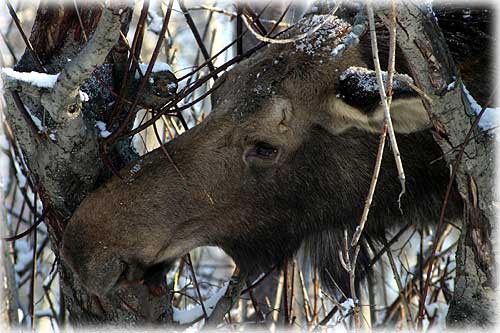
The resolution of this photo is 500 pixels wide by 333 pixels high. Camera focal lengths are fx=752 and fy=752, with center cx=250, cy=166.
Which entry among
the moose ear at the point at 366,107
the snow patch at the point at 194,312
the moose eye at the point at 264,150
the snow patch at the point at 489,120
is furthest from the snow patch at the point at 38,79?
the snow patch at the point at 489,120

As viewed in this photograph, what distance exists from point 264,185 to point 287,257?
580 millimetres

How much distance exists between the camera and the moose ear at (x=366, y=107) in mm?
3584

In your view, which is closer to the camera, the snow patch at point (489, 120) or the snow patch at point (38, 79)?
the snow patch at point (489, 120)

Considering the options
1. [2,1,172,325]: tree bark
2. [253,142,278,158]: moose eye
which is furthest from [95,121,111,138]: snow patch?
[253,142,278,158]: moose eye

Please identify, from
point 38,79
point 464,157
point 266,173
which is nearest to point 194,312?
point 266,173

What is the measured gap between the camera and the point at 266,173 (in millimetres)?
4008

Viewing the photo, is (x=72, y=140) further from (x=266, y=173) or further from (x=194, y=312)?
(x=194, y=312)

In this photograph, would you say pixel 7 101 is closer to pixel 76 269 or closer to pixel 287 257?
pixel 76 269

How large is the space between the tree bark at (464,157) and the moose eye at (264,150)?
988mm

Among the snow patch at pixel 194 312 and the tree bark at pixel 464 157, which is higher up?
the tree bark at pixel 464 157

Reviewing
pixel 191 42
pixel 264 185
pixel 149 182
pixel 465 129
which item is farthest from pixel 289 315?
pixel 191 42

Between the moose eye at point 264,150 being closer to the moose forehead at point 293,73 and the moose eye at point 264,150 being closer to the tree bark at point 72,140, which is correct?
the moose forehead at point 293,73

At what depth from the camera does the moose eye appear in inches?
155

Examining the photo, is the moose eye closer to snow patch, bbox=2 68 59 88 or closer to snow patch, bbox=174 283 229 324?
snow patch, bbox=174 283 229 324
